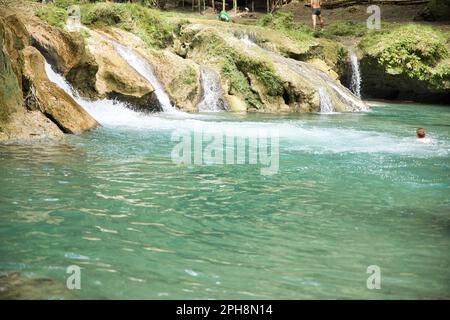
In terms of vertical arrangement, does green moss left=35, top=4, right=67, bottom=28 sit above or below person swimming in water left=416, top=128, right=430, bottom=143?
above

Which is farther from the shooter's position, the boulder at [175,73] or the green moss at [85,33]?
the boulder at [175,73]

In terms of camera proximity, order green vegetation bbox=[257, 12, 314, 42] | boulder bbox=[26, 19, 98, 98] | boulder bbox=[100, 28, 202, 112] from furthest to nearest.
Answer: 1. green vegetation bbox=[257, 12, 314, 42]
2. boulder bbox=[100, 28, 202, 112]
3. boulder bbox=[26, 19, 98, 98]

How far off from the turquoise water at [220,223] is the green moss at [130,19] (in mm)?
12117

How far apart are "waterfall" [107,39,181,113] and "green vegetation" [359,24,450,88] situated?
12.1 m

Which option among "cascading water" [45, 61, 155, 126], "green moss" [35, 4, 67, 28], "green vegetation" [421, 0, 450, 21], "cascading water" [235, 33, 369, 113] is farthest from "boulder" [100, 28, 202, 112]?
"green vegetation" [421, 0, 450, 21]

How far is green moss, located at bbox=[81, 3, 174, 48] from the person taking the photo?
73.7 ft

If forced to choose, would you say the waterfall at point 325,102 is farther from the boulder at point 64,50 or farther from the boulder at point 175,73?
the boulder at point 64,50

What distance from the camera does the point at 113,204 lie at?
6.87 meters

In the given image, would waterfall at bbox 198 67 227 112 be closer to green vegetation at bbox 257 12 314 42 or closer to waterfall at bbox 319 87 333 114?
waterfall at bbox 319 87 333 114

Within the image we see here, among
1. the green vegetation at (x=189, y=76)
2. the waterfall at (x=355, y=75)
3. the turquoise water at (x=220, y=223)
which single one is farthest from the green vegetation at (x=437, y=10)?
the turquoise water at (x=220, y=223)

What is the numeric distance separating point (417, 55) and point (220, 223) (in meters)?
22.7

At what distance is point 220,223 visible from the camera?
6.31m

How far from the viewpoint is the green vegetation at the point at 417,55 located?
2619cm

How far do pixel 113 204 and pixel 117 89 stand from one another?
34.7 feet
